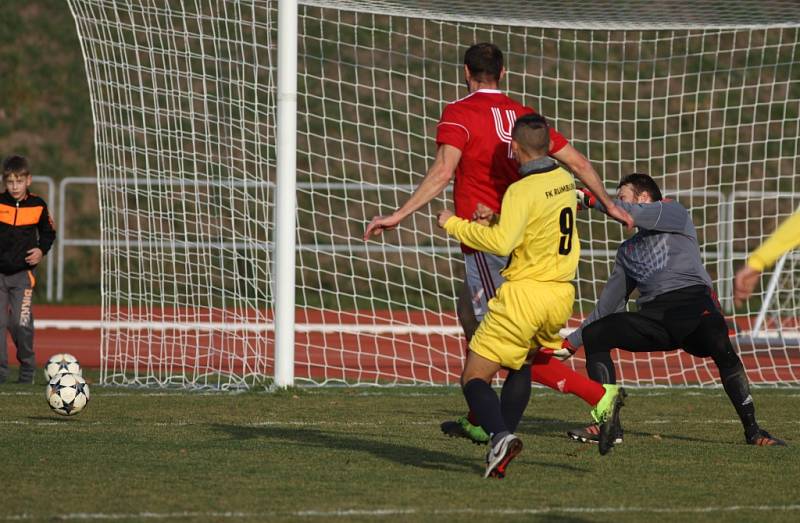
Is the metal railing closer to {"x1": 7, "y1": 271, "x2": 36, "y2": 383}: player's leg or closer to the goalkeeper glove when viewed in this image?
{"x1": 7, "y1": 271, "x2": 36, "y2": 383}: player's leg

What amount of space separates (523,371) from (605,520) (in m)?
1.46

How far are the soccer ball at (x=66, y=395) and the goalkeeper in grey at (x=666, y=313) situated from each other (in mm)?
3004

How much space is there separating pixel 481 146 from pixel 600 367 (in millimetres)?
1658

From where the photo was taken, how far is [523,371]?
255 inches

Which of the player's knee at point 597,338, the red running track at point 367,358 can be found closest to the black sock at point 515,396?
the player's knee at point 597,338

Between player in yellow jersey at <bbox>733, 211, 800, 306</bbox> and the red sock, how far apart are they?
1.82 meters

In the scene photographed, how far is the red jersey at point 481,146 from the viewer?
258 inches

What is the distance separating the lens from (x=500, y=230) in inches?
231

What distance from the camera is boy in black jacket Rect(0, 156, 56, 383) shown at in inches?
421

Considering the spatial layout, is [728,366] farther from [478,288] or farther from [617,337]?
[478,288]

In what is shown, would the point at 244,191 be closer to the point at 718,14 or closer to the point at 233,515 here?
the point at 718,14

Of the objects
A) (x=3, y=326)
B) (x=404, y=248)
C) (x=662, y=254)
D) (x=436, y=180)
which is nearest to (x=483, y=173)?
(x=436, y=180)

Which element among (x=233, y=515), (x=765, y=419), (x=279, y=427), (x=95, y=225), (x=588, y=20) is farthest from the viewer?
(x=95, y=225)

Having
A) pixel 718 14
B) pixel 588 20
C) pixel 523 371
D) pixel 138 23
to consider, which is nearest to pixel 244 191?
pixel 138 23
